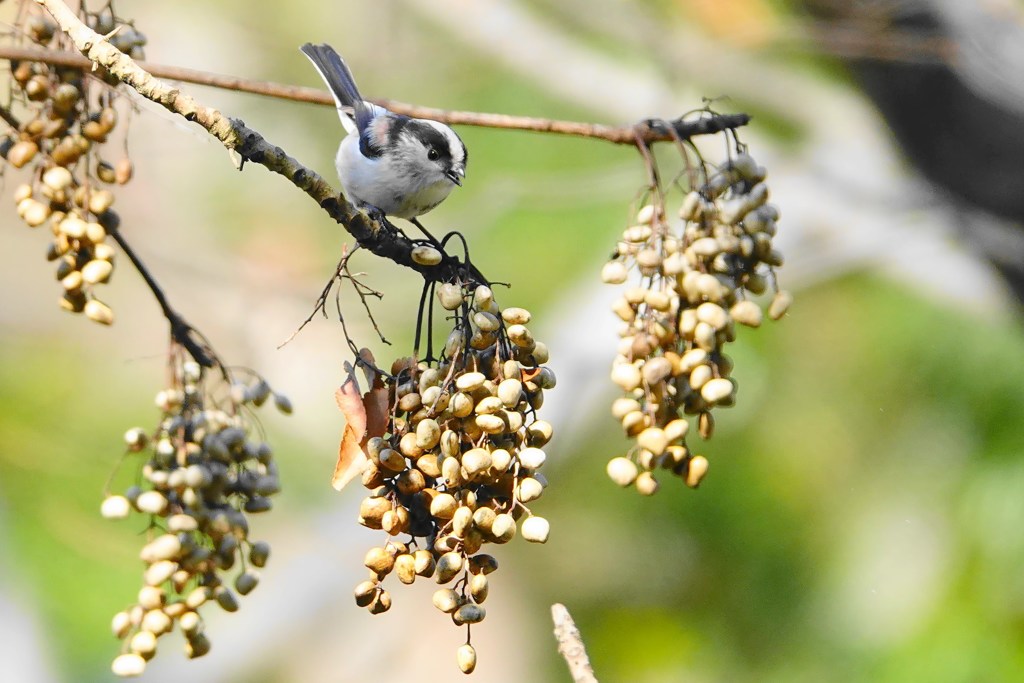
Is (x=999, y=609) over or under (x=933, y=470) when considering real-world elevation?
under

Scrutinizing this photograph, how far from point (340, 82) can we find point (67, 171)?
1.32 metres

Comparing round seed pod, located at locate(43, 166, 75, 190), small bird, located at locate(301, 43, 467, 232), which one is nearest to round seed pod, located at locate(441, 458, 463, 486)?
round seed pod, located at locate(43, 166, 75, 190)

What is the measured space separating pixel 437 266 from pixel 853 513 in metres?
3.26

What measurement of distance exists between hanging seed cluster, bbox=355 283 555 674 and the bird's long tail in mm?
1523

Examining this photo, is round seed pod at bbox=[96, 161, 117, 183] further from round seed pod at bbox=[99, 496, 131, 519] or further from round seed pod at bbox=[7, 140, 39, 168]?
round seed pod at bbox=[99, 496, 131, 519]

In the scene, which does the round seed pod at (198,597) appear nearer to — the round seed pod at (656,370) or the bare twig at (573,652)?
the bare twig at (573,652)

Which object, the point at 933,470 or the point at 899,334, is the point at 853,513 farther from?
the point at 899,334

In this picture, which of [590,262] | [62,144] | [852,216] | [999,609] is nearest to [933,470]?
[999,609]

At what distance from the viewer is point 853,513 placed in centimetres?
430

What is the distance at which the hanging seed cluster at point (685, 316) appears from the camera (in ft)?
5.21

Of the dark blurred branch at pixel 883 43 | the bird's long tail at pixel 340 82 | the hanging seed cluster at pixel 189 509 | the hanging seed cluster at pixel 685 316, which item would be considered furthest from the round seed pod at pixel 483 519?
the dark blurred branch at pixel 883 43

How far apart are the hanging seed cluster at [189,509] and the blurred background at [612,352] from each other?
1.91 metres

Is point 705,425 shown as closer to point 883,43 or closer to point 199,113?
point 199,113

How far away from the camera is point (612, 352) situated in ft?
13.9
